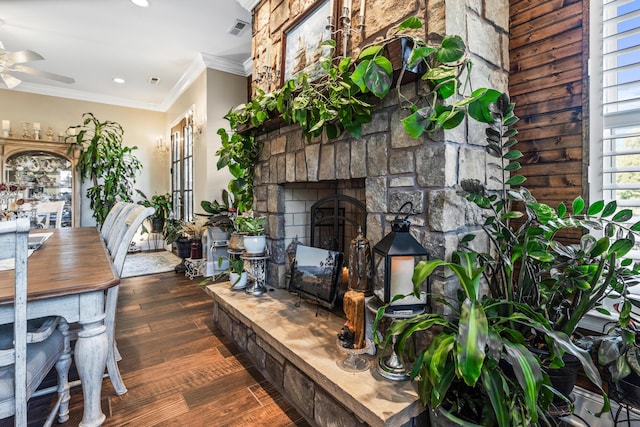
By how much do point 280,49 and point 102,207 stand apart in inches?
181

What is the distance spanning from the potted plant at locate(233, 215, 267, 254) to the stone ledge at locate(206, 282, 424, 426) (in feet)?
1.18

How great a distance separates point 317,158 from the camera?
6.83ft

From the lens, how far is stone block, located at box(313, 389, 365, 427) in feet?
4.24

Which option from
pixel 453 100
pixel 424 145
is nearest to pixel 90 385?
pixel 424 145

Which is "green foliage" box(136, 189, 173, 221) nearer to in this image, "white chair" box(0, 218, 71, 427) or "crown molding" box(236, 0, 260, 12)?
"crown molding" box(236, 0, 260, 12)

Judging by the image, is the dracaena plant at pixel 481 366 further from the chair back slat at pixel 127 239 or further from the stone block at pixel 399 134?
the chair back slat at pixel 127 239

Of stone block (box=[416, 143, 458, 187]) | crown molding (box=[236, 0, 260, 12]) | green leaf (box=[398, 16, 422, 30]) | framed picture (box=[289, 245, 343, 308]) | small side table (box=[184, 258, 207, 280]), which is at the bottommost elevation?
small side table (box=[184, 258, 207, 280])

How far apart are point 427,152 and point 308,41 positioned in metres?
1.33

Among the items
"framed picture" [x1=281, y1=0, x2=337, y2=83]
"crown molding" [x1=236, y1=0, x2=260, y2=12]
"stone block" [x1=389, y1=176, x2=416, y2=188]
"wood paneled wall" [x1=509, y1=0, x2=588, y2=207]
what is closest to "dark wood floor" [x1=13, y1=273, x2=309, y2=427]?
"stone block" [x1=389, y1=176, x2=416, y2=188]

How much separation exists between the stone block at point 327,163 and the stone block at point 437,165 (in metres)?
0.63

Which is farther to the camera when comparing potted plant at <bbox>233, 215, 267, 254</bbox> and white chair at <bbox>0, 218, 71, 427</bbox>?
potted plant at <bbox>233, 215, 267, 254</bbox>

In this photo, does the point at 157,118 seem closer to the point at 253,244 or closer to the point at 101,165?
the point at 101,165

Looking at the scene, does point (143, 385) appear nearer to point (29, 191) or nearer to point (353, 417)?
point (353, 417)

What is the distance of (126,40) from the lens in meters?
3.91
